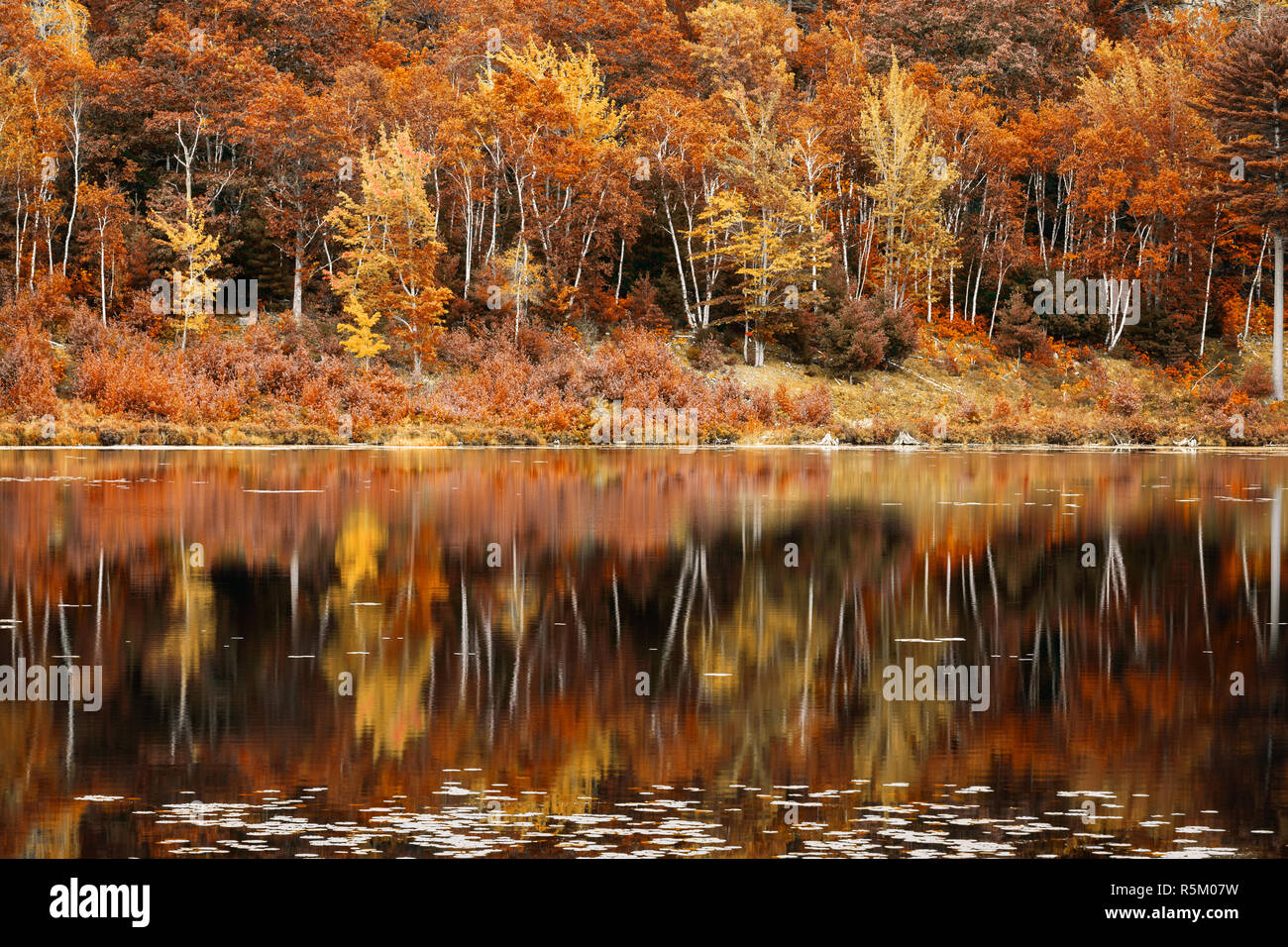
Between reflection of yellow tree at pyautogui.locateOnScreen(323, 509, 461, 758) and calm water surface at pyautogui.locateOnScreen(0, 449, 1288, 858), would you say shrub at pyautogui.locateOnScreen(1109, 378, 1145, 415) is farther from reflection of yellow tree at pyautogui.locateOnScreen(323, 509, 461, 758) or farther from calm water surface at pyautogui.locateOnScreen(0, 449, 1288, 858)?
reflection of yellow tree at pyautogui.locateOnScreen(323, 509, 461, 758)

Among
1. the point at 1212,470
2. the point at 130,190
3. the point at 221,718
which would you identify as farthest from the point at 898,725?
the point at 130,190

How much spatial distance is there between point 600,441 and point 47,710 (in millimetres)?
41058

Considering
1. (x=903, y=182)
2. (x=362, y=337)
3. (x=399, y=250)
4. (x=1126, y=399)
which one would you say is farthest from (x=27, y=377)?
(x=1126, y=399)

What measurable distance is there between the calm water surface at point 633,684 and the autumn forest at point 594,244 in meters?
27.9

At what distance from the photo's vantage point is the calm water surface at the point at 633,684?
686 centimetres

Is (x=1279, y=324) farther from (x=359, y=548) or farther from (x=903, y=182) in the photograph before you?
(x=359, y=548)

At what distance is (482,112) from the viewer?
55.3 metres

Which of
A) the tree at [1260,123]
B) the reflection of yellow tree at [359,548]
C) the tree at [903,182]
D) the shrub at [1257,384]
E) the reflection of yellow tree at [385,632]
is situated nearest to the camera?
the reflection of yellow tree at [385,632]

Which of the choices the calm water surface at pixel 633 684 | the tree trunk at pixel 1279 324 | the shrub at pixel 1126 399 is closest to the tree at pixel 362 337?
the calm water surface at pixel 633 684

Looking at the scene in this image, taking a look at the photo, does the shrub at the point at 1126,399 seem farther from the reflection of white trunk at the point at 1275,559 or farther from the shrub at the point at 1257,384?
Result: the reflection of white trunk at the point at 1275,559

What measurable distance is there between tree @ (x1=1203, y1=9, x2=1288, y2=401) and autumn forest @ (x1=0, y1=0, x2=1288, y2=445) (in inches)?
7.0

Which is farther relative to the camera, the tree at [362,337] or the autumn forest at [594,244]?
the tree at [362,337]

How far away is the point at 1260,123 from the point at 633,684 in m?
54.3

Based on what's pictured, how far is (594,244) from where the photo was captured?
58.5m
